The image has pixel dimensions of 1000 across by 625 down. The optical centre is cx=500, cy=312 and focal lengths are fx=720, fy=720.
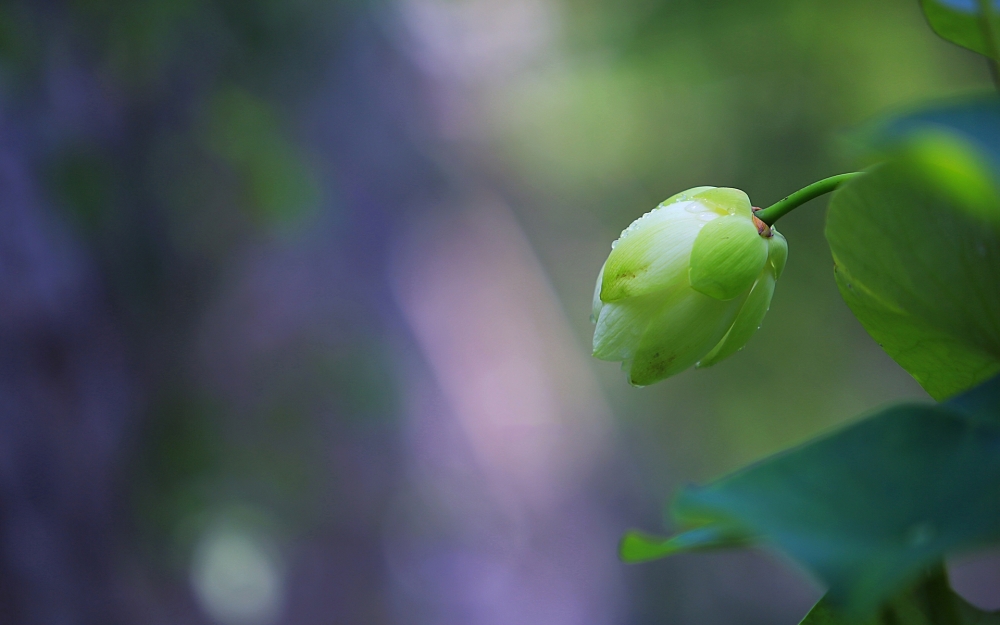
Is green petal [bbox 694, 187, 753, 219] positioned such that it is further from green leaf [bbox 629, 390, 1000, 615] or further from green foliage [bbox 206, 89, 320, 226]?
green foliage [bbox 206, 89, 320, 226]

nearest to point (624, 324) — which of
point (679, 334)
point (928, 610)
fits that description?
point (679, 334)

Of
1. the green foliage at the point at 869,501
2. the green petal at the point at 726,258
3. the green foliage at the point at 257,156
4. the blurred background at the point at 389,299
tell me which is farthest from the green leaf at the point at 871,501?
the green foliage at the point at 257,156

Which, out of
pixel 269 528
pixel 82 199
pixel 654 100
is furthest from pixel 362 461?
pixel 654 100

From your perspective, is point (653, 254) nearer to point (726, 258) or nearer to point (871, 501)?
point (726, 258)

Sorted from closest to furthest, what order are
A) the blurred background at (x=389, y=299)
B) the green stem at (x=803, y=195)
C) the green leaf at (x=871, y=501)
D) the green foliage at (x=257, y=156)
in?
the green leaf at (x=871, y=501), the green stem at (x=803, y=195), the blurred background at (x=389, y=299), the green foliage at (x=257, y=156)

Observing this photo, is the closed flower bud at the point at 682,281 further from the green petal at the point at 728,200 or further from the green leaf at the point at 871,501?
the green leaf at the point at 871,501

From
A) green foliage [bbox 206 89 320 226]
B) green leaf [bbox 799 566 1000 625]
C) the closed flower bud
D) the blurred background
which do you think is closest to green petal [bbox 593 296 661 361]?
the closed flower bud
